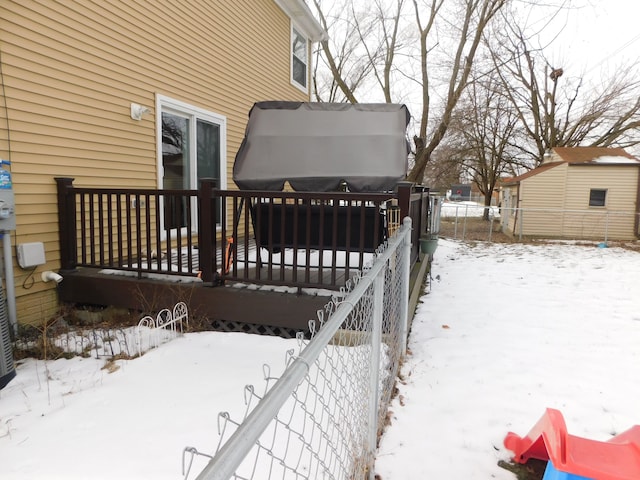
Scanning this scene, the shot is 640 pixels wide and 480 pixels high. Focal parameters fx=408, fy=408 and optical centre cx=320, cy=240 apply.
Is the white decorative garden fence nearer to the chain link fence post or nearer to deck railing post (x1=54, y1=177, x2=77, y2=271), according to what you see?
deck railing post (x1=54, y1=177, x2=77, y2=271)

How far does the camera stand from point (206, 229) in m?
4.07

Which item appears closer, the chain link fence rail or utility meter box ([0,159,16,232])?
the chain link fence rail

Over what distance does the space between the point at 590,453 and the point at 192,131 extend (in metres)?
6.32

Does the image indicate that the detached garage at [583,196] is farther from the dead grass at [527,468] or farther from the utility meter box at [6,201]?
the utility meter box at [6,201]

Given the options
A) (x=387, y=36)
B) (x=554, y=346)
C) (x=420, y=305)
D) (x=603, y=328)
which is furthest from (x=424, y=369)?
(x=387, y=36)

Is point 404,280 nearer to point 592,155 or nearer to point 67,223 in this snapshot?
point 67,223

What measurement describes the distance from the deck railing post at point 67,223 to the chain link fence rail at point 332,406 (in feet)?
10.3

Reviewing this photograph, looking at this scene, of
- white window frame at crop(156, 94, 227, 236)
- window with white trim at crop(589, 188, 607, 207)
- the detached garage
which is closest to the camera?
white window frame at crop(156, 94, 227, 236)

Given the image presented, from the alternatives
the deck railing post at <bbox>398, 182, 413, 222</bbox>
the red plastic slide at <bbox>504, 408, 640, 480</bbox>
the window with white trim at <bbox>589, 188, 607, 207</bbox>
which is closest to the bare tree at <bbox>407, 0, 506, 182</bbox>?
the window with white trim at <bbox>589, 188, 607, 207</bbox>

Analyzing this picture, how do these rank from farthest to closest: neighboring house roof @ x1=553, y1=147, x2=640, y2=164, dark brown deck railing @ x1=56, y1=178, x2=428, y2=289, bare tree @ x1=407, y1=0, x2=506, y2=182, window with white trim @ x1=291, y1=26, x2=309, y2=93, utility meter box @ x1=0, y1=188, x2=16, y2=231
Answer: neighboring house roof @ x1=553, y1=147, x2=640, y2=164 → bare tree @ x1=407, y1=0, x2=506, y2=182 → window with white trim @ x1=291, y1=26, x2=309, y2=93 → dark brown deck railing @ x1=56, y1=178, x2=428, y2=289 → utility meter box @ x1=0, y1=188, x2=16, y2=231

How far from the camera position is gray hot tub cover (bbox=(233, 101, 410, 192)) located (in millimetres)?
4680

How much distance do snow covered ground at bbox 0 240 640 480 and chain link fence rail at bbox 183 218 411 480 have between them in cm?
22

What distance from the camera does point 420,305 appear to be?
18.1 feet

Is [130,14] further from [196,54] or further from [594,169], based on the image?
[594,169]
